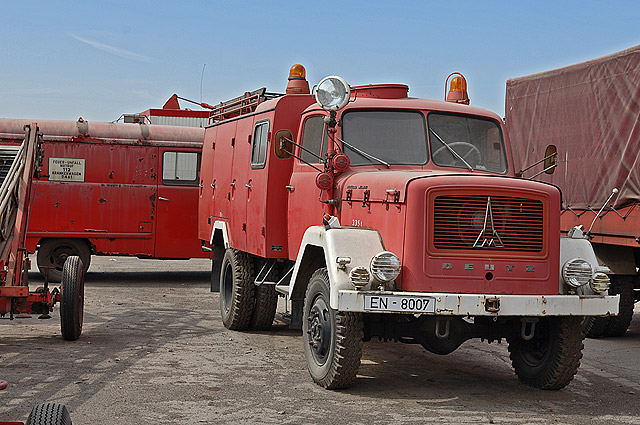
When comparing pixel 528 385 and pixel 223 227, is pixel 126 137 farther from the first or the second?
pixel 528 385

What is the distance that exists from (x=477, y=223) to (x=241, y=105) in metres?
5.33

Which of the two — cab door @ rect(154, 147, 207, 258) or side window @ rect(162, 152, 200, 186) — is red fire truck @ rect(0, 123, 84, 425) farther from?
side window @ rect(162, 152, 200, 186)

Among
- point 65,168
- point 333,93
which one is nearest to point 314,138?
point 333,93

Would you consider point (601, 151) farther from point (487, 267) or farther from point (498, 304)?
point (498, 304)

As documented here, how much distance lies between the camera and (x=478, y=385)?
7.86 meters

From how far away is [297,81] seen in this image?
10242 millimetres

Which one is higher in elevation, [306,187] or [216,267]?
[306,187]

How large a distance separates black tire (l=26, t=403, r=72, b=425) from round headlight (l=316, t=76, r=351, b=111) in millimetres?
4222

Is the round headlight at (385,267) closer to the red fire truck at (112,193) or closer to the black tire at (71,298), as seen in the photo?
the black tire at (71,298)

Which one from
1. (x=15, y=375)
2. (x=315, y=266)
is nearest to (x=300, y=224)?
(x=315, y=266)

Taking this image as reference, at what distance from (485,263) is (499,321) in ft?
2.62

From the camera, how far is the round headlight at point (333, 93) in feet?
26.3

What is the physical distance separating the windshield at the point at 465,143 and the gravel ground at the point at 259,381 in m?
1.96

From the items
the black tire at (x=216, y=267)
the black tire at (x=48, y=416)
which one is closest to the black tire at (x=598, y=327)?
the black tire at (x=216, y=267)
